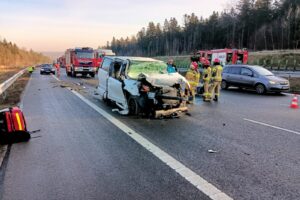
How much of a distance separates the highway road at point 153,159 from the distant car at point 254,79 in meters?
7.71

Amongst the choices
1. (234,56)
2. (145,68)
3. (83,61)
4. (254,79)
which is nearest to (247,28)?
(234,56)

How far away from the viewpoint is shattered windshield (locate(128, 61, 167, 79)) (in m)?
10.1

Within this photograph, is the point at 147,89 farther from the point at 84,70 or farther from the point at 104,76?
the point at 84,70

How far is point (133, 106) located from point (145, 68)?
5.37 feet

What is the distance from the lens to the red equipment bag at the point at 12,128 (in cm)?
640

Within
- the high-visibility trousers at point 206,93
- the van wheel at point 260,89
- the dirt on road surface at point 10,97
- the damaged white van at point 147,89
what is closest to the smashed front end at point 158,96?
the damaged white van at point 147,89

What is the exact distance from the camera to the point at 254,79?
17.4 metres

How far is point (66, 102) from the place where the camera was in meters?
12.5

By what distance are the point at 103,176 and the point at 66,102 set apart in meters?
8.43

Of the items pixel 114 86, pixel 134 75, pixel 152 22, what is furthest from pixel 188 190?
pixel 152 22

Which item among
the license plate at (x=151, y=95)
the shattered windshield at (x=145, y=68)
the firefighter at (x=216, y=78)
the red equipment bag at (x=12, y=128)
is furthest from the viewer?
the firefighter at (x=216, y=78)

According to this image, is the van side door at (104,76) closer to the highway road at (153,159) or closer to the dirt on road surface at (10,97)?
the highway road at (153,159)

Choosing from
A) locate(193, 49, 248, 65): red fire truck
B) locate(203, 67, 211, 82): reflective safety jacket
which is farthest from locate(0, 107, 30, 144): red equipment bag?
locate(193, 49, 248, 65): red fire truck

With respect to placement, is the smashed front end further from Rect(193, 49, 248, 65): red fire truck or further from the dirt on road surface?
Rect(193, 49, 248, 65): red fire truck
